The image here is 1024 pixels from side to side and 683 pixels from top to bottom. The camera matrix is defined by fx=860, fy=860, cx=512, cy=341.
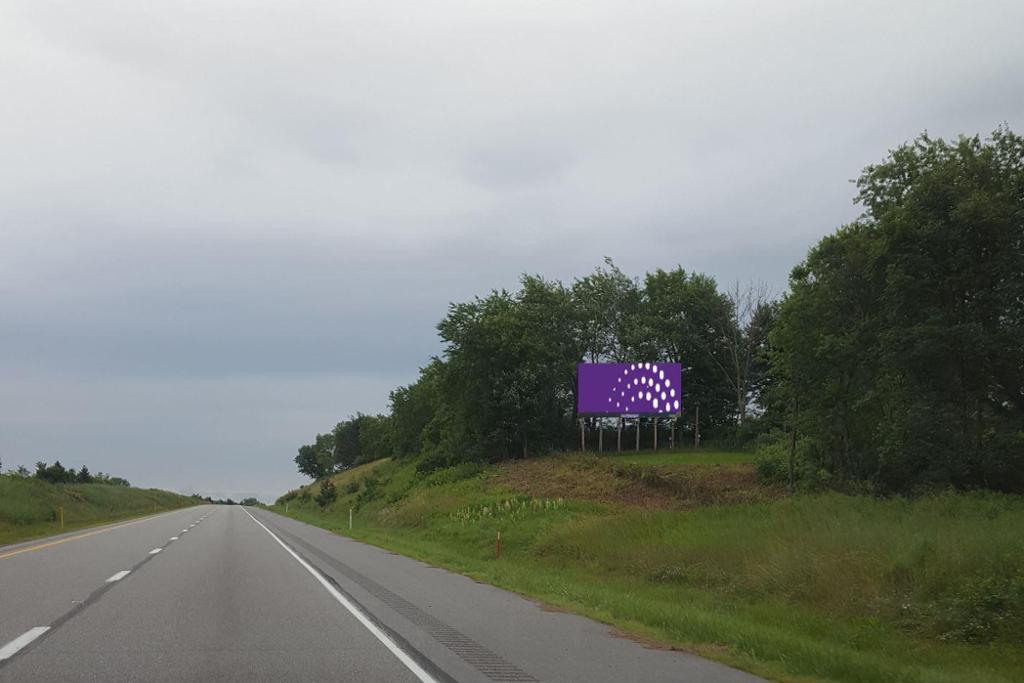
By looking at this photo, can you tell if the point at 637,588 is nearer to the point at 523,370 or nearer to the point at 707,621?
the point at 707,621

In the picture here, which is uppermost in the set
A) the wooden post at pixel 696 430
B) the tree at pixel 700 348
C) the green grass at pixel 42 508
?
the tree at pixel 700 348

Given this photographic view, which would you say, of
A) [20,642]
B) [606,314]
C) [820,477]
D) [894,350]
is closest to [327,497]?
[606,314]

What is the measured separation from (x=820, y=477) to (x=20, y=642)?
4272 cm

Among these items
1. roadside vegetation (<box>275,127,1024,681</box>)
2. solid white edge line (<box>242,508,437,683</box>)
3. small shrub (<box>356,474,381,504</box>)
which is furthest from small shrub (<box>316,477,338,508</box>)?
solid white edge line (<box>242,508,437,683</box>)

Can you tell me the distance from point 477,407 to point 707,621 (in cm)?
5646

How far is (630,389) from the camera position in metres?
53.7

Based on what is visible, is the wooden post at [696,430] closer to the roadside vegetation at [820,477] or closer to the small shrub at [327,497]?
the roadside vegetation at [820,477]

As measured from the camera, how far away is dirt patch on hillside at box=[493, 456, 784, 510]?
4150 cm

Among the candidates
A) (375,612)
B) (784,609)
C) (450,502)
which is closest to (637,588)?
(784,609)

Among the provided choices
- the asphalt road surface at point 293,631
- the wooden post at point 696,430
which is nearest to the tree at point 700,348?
the wooden post at point 696,430

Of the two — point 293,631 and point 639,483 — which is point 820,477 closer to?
point 639,483

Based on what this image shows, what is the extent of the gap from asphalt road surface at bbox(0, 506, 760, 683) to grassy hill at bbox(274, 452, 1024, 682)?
4.54 ft

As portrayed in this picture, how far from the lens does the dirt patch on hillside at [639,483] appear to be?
136 feet

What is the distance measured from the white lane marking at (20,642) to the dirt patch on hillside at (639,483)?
3025 cm
